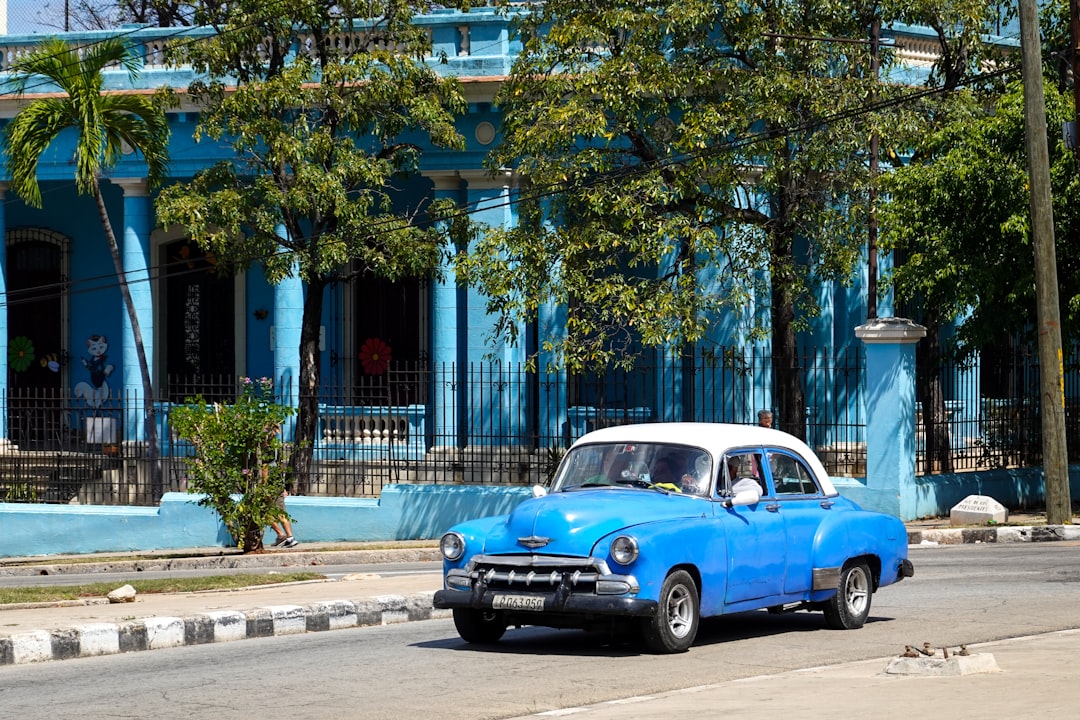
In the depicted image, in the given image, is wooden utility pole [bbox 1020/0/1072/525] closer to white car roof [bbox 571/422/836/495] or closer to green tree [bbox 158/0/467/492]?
green tree [bbox 158/0/467/492]

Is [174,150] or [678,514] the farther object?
[174,150]

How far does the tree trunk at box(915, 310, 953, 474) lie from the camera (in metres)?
22.2

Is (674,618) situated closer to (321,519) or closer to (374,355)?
(321,519)

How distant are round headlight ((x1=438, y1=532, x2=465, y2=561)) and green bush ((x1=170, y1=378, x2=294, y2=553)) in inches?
388

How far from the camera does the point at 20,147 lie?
2370 centimetres

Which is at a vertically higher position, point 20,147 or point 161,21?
point 161,21

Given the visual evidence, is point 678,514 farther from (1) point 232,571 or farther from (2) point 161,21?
(2) point 161,21

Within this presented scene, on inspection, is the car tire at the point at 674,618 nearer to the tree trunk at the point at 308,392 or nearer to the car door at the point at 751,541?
the car door at the point at 751,541

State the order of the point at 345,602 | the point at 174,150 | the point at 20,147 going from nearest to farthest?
1. the point at 345,602
2. the point at 20,147
3. the point at 174,150

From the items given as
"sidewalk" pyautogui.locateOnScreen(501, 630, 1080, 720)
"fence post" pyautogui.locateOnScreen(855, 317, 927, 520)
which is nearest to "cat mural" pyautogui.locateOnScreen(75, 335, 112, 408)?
"fence post" pyautogui.locateOnScreen(855, 317, 927, 520)

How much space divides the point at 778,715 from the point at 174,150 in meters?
20.6

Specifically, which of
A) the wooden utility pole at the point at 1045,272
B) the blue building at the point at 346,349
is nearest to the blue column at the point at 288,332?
the blue building at the point at 346,349

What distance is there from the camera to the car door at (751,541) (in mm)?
10203

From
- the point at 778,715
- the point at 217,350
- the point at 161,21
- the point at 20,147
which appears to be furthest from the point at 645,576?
the point at 161,21
